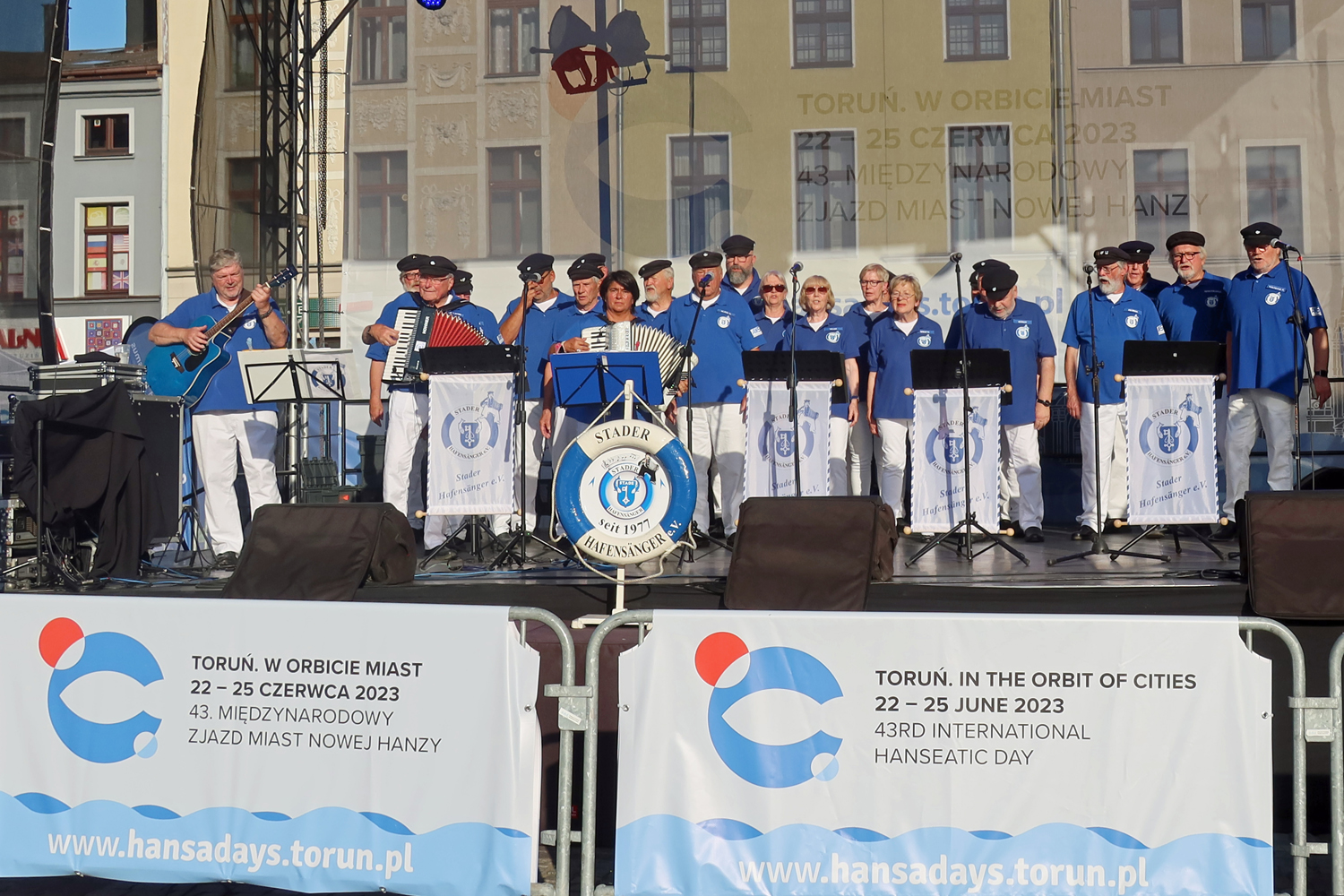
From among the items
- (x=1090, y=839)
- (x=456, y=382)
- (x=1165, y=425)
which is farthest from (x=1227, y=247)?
(x=1090, y=839)

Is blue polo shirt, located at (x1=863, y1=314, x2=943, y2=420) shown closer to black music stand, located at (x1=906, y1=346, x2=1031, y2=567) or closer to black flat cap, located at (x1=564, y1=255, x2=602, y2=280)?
black music stand, located at (x1=906, y1=346, x2=1031, y2=567)

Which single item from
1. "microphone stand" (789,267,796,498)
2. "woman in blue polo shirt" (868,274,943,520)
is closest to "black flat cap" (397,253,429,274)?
"microphone stand" (789,267,796,498)

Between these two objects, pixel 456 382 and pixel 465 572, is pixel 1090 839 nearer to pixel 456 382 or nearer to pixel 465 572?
pixel 465 572

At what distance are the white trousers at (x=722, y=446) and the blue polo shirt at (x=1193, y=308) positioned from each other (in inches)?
112

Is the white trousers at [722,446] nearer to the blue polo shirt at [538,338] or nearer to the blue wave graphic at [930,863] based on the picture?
the blue polo shirt at [538,338]

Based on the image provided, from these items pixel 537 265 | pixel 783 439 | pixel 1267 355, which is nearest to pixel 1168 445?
pixel 1267 355

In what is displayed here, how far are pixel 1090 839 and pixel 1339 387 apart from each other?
6.94m

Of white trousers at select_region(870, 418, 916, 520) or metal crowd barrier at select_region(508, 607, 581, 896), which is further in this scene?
white trousers at select_region(870, 418, 916, 520)

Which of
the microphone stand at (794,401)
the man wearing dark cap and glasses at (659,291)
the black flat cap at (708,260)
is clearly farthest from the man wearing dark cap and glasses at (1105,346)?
the man wearing dark cap and glasses at (659,291)

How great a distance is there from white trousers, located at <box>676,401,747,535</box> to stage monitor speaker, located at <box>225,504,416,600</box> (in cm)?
283

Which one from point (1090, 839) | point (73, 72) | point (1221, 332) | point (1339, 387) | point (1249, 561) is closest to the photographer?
point (1090, 839)

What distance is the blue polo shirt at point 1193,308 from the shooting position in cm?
838

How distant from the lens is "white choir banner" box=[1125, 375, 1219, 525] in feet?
23.0

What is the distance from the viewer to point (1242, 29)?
31.7ft
